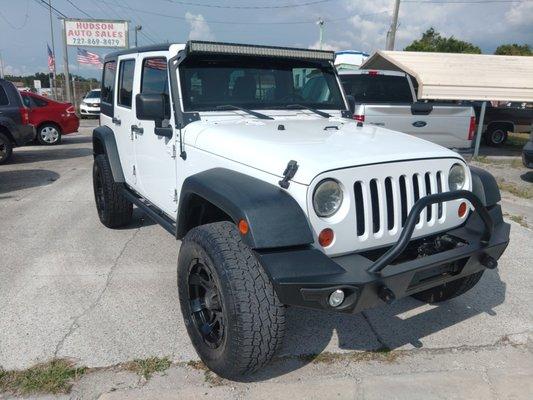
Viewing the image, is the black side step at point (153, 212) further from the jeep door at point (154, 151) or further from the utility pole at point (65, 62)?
the utility pole at point (65, 62)

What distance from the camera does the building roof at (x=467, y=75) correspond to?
1049 centimetres

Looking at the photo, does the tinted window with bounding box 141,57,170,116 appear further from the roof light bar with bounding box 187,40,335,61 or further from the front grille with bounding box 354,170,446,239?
the front grille with bounding box 354,170,446,239

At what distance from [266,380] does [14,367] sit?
1.56 m

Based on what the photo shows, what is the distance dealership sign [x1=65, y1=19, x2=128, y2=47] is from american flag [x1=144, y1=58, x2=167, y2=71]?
89.2ft

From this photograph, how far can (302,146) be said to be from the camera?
2789 mm

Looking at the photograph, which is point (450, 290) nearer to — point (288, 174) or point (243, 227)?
point (288, 174)

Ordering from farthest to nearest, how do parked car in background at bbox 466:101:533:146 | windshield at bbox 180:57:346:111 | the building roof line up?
parked car in background at bbox 466:101:533:146 → the building roof → windshield at bbox 180:57:346:111

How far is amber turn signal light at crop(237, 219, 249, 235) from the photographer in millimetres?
2332

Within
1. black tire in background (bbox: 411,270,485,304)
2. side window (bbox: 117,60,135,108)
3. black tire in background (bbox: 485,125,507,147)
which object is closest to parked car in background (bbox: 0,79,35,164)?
side window (bbox: 117,60,135,108)

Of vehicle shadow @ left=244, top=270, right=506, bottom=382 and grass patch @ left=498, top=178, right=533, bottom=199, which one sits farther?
grass patch @ left=498, top=178, right=533, bottom=199

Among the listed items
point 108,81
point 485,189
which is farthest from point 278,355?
point 108,81

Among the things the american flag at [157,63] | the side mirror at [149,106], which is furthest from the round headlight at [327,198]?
the american flag at [157,63]

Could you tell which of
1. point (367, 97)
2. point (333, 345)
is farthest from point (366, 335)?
point (367, 97)

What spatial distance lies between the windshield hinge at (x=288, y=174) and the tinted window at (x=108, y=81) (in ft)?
11.1
